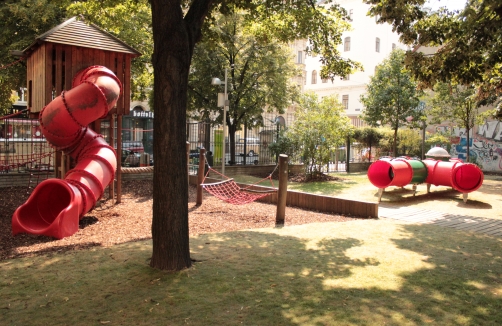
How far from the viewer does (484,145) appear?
28891 mm

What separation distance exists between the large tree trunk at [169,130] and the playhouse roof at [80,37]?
545cm

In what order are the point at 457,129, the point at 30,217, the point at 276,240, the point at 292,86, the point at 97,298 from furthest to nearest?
the point at 457,129 < the point at 292,86 < the point at 30,217 < the point at 276,240 < the point at 97,298

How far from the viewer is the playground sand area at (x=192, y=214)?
6.85 metres

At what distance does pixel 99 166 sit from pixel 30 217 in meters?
1.54

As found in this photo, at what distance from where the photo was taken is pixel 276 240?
702 centimetres

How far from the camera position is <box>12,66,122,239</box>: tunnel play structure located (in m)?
7.29

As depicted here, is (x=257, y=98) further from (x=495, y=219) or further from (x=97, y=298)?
(x=97, y=298)

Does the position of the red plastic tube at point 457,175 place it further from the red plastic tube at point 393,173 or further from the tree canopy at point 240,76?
the tree canopy at point 240,76

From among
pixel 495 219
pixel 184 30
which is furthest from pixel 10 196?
pixel 495 219

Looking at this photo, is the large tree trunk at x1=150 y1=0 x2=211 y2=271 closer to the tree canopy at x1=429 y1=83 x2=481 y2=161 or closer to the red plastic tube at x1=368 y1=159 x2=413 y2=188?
the red plastic tube at x1=368 y1=159 x2=413 y2=188

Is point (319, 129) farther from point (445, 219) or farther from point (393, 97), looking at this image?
point (393, 97)

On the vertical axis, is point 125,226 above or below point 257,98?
below

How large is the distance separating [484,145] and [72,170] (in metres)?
28.4

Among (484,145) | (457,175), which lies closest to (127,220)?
(457,175)
